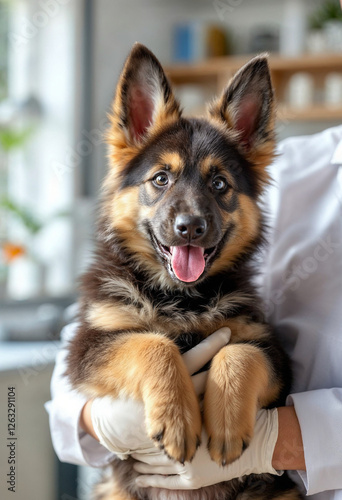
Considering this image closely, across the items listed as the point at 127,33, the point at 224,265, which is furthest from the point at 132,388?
the point at 127,33

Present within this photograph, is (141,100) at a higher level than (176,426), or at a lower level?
higher

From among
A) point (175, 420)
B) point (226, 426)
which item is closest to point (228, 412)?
point (226, 426)

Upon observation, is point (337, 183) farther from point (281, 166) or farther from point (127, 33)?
point (127, 33)

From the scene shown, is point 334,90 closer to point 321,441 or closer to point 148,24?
point 148,24

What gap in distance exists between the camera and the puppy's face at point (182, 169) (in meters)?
1.76

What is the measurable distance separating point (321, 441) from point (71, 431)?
83 centimetres

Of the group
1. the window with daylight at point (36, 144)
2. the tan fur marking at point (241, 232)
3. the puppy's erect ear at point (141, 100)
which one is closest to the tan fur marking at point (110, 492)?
the tan fur marking at point (241, 232)

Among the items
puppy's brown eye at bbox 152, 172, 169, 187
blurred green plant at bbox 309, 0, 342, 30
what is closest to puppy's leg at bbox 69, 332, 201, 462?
puppy's brown eye at bbox 152, 172, 169, 187

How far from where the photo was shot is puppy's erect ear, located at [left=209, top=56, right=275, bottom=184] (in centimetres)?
191

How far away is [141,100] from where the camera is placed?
2.01m

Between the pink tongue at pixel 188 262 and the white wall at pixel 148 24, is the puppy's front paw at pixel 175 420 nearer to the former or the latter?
the pink tongue at pixel 188 262

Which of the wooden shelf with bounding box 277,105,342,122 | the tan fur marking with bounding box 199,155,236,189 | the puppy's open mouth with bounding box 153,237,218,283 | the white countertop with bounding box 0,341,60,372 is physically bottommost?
the white countertop with bounding box 0,341,60,372

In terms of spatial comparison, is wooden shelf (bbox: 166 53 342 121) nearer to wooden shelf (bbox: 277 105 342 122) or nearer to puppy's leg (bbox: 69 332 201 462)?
wooden shelf (bbox: 277 105 342 122)

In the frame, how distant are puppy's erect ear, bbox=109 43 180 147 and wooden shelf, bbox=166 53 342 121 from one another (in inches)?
131
